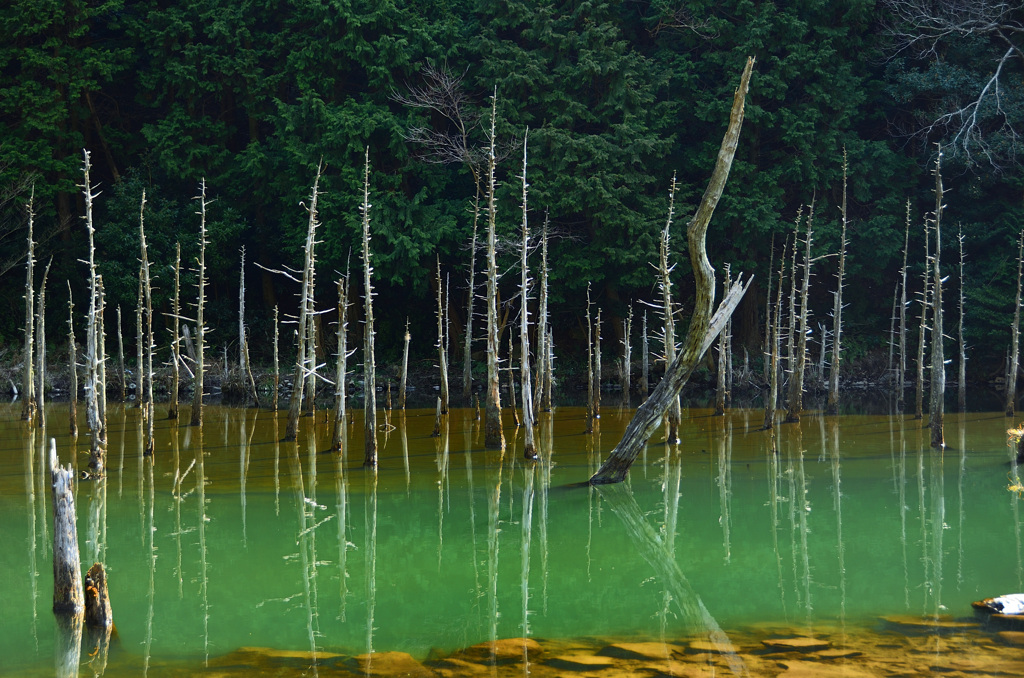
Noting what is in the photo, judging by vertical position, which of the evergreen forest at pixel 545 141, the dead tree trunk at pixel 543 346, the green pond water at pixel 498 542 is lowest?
the green pond water at pixel 498 542

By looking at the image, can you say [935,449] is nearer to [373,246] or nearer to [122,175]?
[373,246]

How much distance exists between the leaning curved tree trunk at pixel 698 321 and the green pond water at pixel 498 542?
794mm

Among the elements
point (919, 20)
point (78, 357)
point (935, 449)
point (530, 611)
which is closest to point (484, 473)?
point (530, 611)

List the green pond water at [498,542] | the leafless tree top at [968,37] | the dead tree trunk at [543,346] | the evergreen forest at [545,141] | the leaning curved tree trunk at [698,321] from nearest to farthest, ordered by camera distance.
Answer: the green pond water at [498,542]
the leaning curved tree trunk at [698,321]
the dead tree trunk at [543,346]
the leafless tree top at [968,37]
the evergreen forest at [545,141]

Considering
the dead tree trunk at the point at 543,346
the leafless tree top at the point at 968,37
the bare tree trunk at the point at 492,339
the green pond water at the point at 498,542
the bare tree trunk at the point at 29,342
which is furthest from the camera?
the leafless tree top at the point at 968,37

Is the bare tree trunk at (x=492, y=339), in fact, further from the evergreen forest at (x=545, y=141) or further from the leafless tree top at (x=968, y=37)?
the leafless tree top at (x=968, y=37)

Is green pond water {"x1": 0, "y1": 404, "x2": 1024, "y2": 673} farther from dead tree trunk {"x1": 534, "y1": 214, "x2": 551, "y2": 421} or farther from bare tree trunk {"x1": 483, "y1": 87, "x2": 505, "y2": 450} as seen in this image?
dead tree trunk {"x1": 534, "y1": 214, "x2": 551, "y2": 421}

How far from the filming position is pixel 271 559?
457 inches

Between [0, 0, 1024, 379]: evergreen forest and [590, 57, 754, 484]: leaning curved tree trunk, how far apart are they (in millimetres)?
16751

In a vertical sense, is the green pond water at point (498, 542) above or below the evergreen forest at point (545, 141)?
below

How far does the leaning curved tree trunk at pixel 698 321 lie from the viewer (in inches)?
604

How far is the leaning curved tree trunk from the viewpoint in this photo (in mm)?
15336

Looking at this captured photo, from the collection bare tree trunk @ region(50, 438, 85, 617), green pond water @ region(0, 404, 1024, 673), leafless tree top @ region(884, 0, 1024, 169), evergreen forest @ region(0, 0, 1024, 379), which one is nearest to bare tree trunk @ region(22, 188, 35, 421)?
green pond water @ region(0, 404, 1024, 673)

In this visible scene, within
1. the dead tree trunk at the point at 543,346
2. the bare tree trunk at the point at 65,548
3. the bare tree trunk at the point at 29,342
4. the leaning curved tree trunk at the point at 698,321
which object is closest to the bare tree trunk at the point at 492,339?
the dead tree trunk at the point at 543,346
